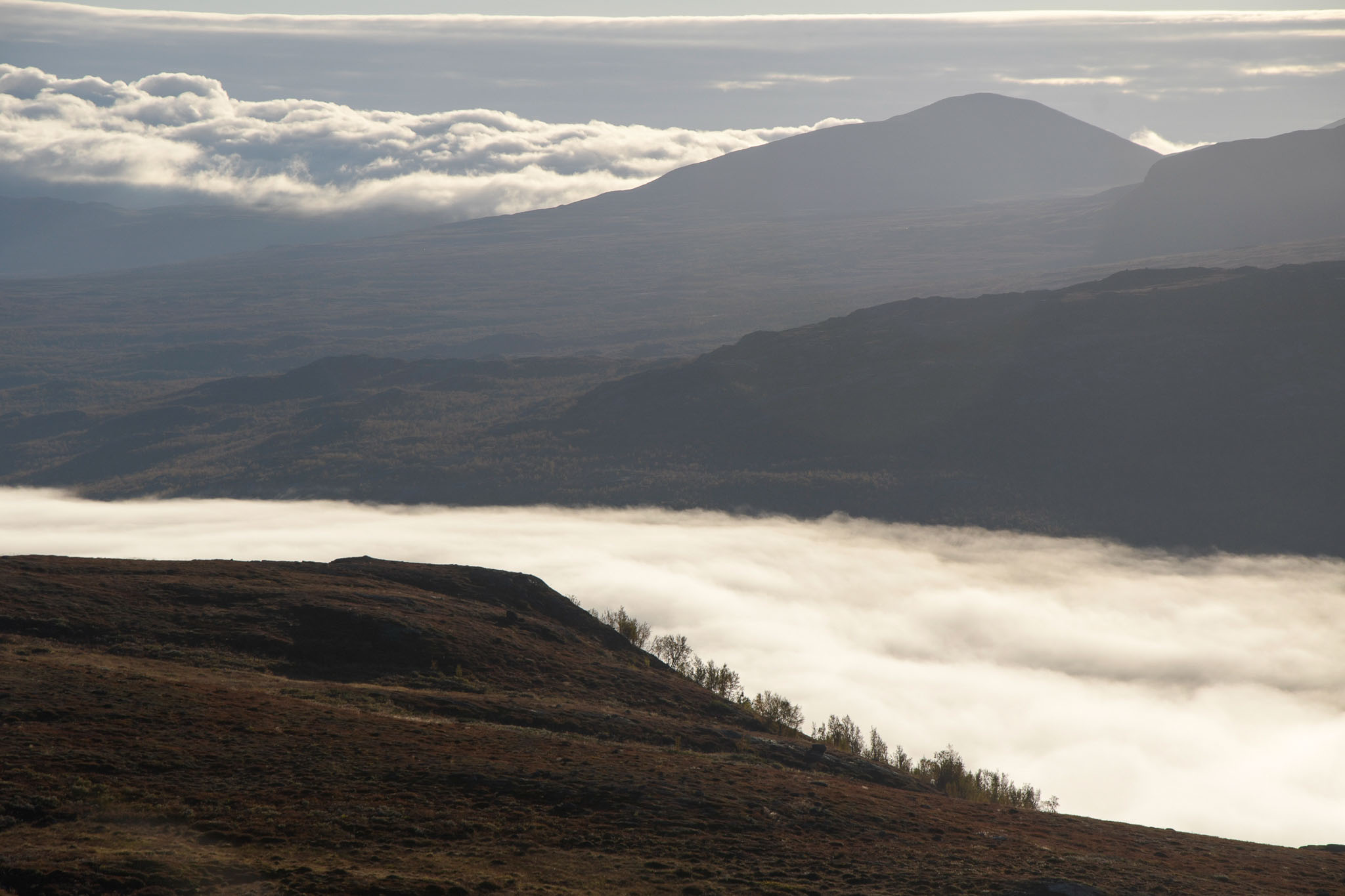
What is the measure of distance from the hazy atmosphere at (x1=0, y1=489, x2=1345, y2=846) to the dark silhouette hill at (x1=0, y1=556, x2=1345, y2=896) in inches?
1727

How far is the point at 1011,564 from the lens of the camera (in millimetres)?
146250

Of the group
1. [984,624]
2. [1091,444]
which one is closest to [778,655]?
[984,624]

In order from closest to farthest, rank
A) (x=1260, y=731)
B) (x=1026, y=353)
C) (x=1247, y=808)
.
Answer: (x=1247, y=808)
(x=1260, y=731)
(x=1026, y=353)

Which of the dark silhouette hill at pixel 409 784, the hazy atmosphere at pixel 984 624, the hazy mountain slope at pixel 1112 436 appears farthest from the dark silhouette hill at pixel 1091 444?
the dark silhouette hill at pixel 409 784

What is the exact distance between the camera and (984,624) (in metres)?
127

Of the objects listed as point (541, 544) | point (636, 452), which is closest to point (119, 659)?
point (541, 544)

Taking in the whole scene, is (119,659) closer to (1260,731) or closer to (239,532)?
(1260,731)

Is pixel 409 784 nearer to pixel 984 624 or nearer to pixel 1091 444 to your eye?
pixel 984 624

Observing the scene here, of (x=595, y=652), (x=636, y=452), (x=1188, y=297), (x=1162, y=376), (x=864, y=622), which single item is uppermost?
(x=1188, y=297)

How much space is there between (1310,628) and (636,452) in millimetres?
112272

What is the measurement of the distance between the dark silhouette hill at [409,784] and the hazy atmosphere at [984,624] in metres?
43.9

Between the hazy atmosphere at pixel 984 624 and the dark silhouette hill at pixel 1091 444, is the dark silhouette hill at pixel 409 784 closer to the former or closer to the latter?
the hazy atmosphere at pixel 984 624

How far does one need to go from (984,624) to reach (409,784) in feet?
357

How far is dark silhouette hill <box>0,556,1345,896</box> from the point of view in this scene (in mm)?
23000
